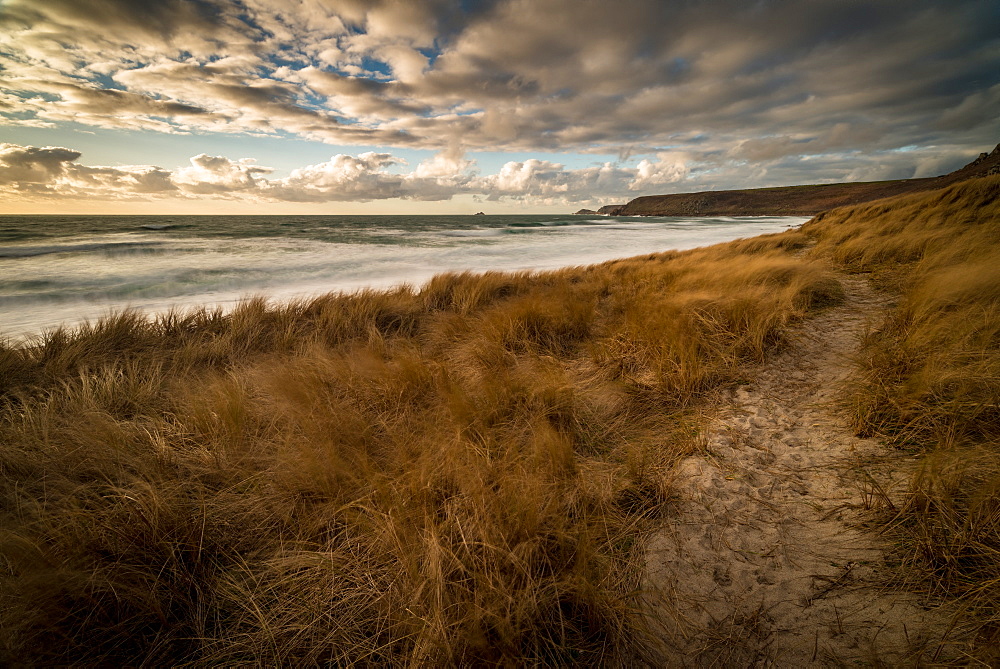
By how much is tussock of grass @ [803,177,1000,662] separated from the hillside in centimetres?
6255

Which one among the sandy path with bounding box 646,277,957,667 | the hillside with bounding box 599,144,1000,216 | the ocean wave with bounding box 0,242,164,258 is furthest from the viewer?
the hillside with bounding box 599,144,1000,216

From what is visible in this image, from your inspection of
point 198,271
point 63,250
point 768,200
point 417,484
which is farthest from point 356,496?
point 768,200

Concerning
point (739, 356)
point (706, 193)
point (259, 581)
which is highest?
point (706, 193)

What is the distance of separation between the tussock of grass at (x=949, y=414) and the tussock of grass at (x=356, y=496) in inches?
33.1

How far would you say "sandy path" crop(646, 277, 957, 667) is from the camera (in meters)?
1.14

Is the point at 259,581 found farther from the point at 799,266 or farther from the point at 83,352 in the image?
the point at 799,266

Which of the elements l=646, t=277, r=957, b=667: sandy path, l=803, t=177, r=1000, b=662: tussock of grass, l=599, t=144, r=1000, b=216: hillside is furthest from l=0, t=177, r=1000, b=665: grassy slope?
l=599, t=144, r=1000, b=216: hillside

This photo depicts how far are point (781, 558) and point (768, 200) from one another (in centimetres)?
8950

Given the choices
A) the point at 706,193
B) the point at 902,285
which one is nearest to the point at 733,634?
the point at 902,285

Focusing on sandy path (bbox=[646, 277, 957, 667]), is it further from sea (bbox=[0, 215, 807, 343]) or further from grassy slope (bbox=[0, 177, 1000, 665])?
sea (bbox=[0, 215, 807, 343])

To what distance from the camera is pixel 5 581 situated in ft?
4.04

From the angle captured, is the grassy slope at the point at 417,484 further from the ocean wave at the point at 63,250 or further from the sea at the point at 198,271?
the ocean wave at the point at 63,250

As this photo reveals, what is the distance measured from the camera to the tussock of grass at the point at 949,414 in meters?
1.21

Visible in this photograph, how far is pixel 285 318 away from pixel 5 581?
4233 mm
